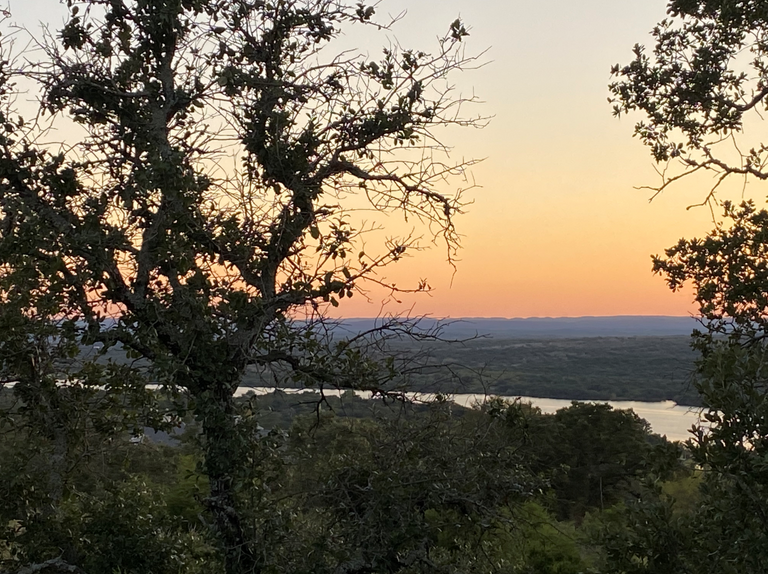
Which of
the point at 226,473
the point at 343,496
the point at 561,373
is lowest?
the point at 561,373

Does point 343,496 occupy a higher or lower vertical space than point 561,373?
higher

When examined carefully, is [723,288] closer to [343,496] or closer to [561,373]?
[343,496]

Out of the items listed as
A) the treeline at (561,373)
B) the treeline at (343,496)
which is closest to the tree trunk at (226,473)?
the treeline at (343,496)

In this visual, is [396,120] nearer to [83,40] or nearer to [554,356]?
[83,40]

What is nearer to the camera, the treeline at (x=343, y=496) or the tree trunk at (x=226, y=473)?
the tree trunk at (x=226, y=473)

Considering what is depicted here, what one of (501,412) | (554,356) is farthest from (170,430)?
(554,356)

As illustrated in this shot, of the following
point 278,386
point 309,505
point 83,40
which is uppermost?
point 83,40

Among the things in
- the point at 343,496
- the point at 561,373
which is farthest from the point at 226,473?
the point at 561,373

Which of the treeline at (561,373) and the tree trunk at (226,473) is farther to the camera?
the treeline at (561,373)

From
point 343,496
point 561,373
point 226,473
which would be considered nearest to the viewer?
point 226,473

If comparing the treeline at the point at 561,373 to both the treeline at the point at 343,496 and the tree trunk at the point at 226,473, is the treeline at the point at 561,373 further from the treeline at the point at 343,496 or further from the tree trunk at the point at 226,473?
the tree trunk at the point at 226,473

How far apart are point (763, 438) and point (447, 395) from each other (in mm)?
2617

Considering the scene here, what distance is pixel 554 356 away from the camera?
436 ft

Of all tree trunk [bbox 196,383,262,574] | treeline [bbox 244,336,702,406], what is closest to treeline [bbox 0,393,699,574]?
tree trunk [bbox 196,383,262,574]
